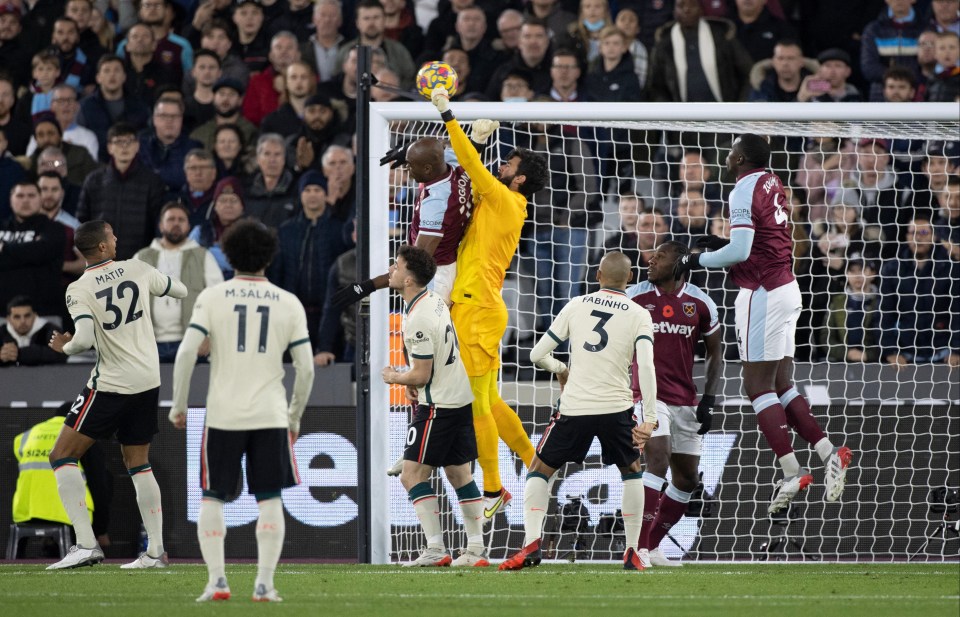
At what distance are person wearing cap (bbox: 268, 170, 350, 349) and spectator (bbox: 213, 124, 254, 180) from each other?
1311 millimetres

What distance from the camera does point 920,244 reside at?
10562 millimetres

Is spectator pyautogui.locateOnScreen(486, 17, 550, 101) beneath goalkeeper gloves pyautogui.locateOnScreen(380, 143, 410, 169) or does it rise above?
above

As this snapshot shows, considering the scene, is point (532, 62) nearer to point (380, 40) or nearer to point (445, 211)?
point (380, 40)

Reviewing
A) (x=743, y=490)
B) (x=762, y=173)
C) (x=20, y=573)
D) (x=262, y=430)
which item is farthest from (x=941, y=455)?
(x=20, y=573)

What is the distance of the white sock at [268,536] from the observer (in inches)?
241

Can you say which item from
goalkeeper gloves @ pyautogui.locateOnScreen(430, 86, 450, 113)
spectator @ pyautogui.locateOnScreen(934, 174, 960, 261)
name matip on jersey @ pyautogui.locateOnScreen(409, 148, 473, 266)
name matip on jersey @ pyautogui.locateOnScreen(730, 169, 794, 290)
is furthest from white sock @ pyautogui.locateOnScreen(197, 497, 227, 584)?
spectator @ pyautogui.locateOnScreen(934, 174, 960, 261)

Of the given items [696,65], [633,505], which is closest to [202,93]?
[696,65]

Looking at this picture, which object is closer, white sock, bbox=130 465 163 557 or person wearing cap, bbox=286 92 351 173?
white sock, bbox=130 465 163 557

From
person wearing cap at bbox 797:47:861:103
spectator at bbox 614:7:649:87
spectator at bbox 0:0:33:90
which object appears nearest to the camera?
person wearing cap at bbox 797:47:861:103

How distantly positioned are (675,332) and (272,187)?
4.91 m

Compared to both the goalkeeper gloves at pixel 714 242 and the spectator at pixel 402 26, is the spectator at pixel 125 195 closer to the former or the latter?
the spectator at pixel 402 26

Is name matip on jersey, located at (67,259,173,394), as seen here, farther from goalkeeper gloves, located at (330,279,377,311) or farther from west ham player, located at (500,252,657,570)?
west ham player, located at (500,252,657,570)

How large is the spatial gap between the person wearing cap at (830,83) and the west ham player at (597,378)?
4982 millimetres

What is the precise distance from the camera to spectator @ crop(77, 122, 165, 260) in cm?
1198
